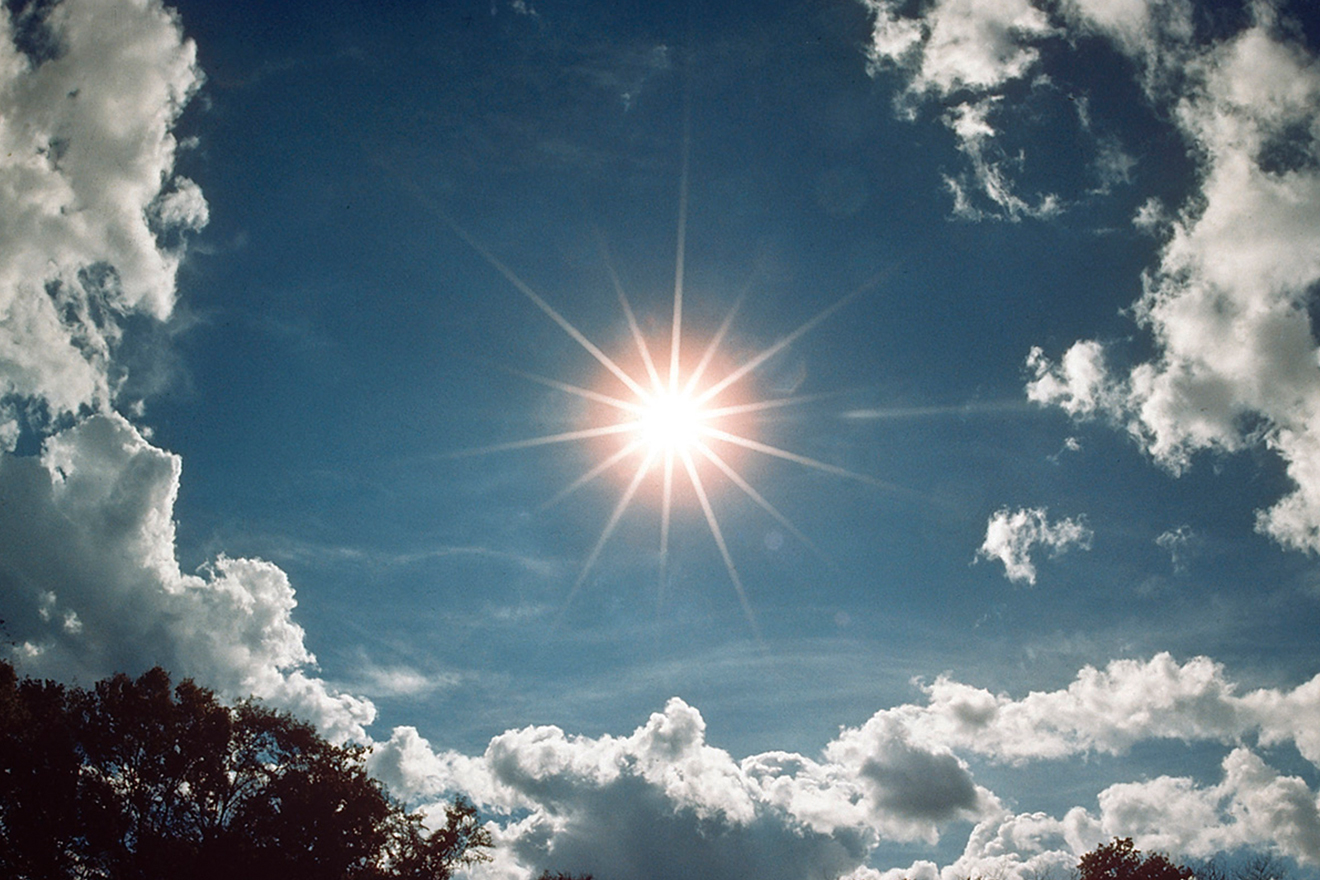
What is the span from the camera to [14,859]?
27.1m

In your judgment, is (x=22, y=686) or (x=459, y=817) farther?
(x=459, y=817)

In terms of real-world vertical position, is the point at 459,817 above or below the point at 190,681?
below

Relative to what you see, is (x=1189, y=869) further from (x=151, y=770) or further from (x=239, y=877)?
(x=151, y=770)

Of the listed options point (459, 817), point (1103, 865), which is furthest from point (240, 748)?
point (1103, 865)

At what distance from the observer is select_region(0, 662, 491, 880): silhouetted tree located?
28797mm

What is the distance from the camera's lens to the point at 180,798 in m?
31.8

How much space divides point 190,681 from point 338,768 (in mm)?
8418

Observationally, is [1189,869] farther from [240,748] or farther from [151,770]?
[151,770]

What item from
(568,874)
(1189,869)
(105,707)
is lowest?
(1189,869)

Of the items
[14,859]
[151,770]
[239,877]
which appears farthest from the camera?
[151,770]

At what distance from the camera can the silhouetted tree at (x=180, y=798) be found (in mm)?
28797

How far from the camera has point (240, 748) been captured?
33.8 meters

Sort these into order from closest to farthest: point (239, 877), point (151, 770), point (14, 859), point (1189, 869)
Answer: point (14, 859)
point (239, 877)
point (151, 770)
point (1189, 869)

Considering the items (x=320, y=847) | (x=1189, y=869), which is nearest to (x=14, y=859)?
(x=320, y=847)
